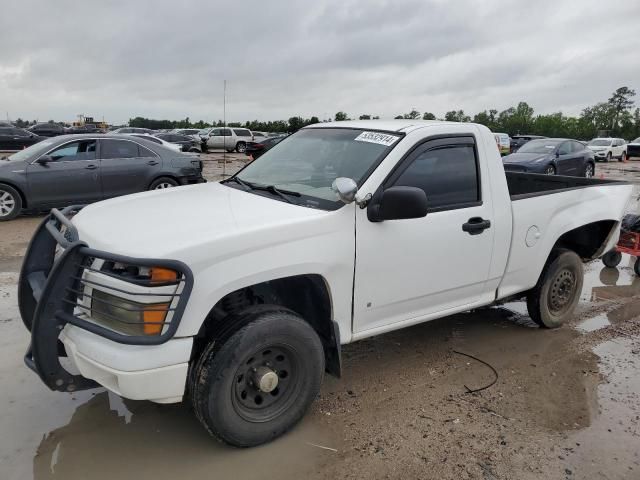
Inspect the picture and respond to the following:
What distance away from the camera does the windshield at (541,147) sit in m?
17.3

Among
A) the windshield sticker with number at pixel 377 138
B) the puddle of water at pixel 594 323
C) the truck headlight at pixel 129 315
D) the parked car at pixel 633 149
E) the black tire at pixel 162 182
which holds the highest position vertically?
the parked car at pixel 633 149

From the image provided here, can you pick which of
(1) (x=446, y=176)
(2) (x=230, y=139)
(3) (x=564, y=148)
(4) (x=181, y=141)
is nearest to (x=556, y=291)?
(1) (x=446, y=176)

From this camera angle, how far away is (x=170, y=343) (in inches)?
103

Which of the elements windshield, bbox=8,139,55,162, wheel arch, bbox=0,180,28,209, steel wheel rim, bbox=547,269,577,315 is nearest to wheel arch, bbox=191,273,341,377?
steel wheel rim, bbox=547,269,577,315

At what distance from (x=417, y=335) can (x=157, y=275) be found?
2.86 metres

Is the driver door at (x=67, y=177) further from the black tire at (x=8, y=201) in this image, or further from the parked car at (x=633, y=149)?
the parked car at (x=633, y=149)

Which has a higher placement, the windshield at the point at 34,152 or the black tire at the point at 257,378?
the windshield at the point at 34,152

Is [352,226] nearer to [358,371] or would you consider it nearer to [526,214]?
[358,371]

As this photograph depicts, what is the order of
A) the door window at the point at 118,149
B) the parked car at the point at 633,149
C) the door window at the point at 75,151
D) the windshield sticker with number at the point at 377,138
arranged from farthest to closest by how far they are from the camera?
the parked car at the point at 633,149 < the door window at the point at 118,149 < the door window at the point at 75,151 < the windshield sticker with number at the point at 377,138

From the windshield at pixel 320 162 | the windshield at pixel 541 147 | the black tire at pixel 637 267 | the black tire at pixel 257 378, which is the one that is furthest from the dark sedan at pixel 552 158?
the black tire at pixel 257 378

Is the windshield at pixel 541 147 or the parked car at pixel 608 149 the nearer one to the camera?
the windshield at pixel 541 147

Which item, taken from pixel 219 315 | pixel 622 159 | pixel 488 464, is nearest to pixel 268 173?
pixel 219 315

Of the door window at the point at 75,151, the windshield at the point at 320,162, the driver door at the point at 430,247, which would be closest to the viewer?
the driver door at the point at 430,247

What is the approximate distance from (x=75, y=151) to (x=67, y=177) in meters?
0.58
